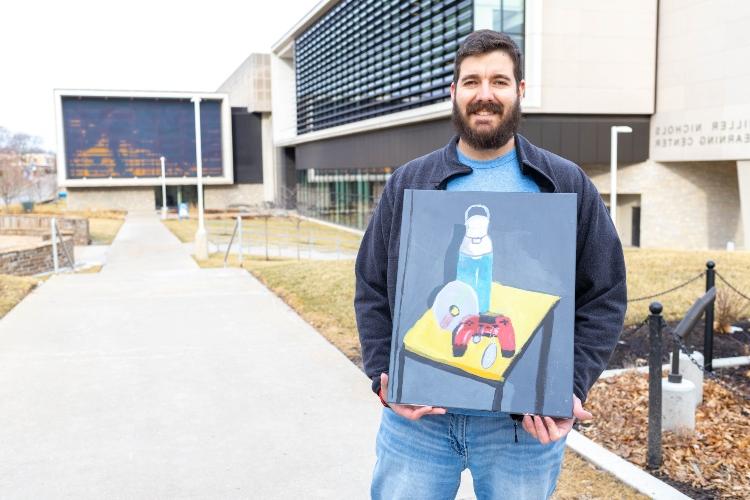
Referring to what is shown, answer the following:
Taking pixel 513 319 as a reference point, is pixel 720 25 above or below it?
above

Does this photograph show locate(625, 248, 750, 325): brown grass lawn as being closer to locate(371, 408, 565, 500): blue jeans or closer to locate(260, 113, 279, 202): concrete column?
locate(371, 408, 565, 500): blue jeans

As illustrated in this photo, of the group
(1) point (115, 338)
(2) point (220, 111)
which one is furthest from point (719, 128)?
(2) point (220, 111)

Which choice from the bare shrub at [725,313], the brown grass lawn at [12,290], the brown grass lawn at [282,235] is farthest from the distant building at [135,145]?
the bare shrub at [725,313]

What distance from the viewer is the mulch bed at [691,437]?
174 inches

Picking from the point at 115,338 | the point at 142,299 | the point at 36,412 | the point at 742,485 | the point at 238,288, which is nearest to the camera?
the point at 742,485

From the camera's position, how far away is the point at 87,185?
179ft

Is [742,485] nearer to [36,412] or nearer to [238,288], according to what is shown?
[36,412]

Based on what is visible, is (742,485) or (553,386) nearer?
(553,386)

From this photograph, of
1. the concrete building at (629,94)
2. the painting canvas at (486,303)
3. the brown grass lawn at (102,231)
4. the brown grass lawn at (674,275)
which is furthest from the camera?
the brown grass lawn at (102,231)

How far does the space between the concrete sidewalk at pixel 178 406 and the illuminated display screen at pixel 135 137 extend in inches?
1839

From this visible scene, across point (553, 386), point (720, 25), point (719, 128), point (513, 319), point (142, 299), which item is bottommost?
point (142, 299)

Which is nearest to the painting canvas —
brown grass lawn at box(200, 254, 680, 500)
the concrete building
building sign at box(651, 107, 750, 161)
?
brown grass lawn at box(200, 254, 680, 500)

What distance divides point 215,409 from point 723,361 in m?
5.02

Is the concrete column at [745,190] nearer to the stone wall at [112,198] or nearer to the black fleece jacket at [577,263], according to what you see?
the black fleece jacket at [577,263]
